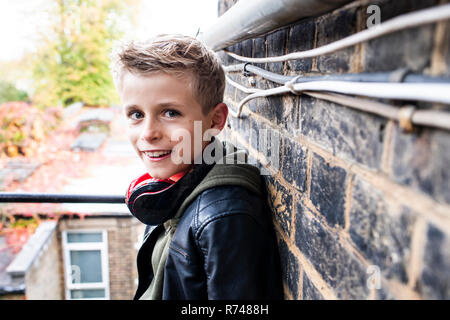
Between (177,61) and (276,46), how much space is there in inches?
12.4

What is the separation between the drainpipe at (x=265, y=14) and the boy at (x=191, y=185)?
0.15m

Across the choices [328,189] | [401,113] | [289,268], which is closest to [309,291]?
[289,268]

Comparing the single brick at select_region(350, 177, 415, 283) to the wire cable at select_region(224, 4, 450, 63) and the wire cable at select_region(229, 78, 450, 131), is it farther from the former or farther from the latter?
the wire cable at select_region(224, 4, 450, 63)

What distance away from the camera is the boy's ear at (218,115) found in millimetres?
1224

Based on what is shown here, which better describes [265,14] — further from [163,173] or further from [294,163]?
[163,173]

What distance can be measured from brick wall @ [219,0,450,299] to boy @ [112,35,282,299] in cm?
12

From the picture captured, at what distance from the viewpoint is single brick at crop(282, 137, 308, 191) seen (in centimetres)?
88

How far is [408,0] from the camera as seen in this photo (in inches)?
19.6

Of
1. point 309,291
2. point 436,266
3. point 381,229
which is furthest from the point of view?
point 309,291

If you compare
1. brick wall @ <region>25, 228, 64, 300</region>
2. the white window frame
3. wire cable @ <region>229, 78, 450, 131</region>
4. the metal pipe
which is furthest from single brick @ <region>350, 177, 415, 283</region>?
the white window frame

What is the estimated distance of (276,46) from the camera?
42.7 inches

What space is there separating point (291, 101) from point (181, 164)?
44 cm

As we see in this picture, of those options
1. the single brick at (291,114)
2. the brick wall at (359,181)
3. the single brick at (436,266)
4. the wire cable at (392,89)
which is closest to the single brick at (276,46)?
the brick wall at (359,181)
